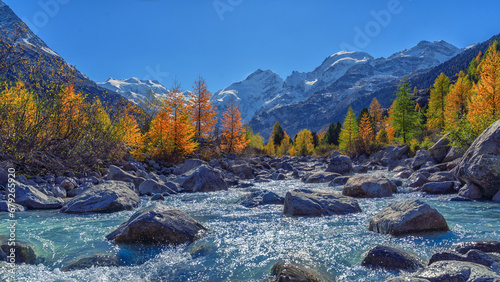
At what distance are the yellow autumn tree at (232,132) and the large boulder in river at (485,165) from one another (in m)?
23.5

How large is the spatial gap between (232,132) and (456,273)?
31039 millimetres

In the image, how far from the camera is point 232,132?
111 feet

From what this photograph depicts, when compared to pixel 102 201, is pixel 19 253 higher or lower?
lower

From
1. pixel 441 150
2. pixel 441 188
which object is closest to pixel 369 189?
pixel 441 188

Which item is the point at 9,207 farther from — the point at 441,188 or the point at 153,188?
the point at 441,188

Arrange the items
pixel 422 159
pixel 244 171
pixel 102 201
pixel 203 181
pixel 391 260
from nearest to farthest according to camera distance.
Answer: pixel 391 260 → pixel 102 201 → pixel 203 181 → pixel 422 159 → pixel 244 171

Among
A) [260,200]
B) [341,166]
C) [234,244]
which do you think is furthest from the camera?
[341,166]

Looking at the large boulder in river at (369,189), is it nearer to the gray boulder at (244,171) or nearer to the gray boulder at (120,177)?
the gray boulder at (120,177)

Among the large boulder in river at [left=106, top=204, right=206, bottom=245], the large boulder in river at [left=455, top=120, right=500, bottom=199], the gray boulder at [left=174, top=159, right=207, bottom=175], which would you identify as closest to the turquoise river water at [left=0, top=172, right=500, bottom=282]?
the large boulder in river at [left=106, top=204, right=206, bottom=245]

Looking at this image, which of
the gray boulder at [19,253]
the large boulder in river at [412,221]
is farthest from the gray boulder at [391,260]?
the gray boulder at [19,253]

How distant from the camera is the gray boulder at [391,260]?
443 cm

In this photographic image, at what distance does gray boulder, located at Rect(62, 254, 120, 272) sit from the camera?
15.3ft

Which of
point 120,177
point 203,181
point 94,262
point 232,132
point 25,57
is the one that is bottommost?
point 94,262

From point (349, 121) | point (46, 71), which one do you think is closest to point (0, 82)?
point (46, 71)
